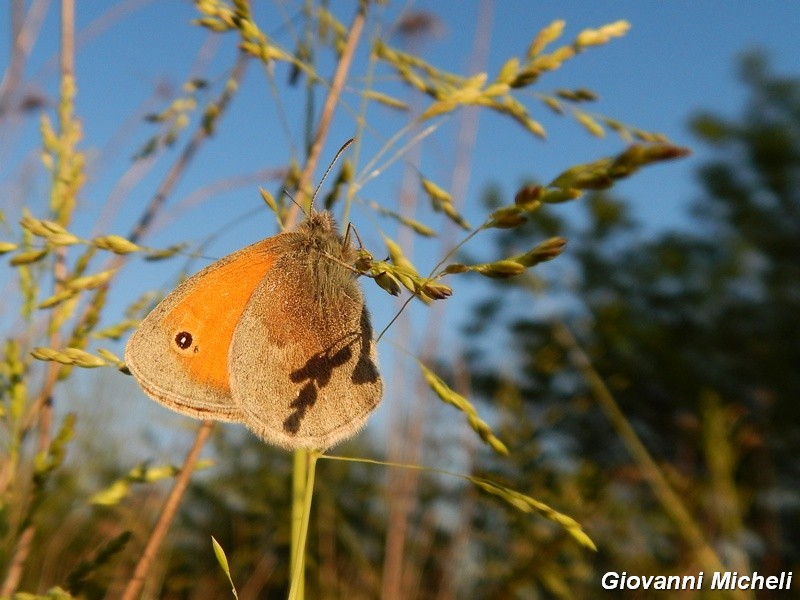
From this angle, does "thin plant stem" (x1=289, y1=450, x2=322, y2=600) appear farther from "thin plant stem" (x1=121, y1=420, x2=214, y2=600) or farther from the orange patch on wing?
the orange patch on wing

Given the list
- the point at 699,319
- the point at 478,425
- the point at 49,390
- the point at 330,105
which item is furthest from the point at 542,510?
the point at 699,319

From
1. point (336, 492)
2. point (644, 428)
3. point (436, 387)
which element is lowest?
point (644, 428)

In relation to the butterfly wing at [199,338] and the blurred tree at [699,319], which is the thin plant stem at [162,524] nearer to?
the butterfly wing at [199,338]

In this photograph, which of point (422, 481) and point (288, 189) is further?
point (422, 481)

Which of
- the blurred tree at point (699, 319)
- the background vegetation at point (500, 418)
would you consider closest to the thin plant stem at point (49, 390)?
the background vegetation at point (500, 418)

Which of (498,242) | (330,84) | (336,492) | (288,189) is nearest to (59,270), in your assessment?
(288,189)

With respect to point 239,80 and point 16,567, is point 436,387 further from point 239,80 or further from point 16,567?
point 239,80

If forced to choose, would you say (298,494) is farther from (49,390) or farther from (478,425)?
(49,390)
